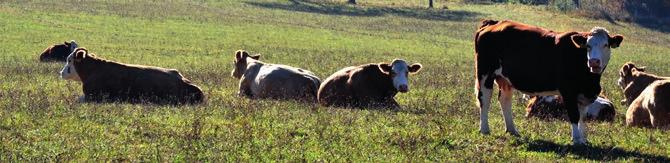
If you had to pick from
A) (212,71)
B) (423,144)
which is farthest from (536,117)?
(212,71)

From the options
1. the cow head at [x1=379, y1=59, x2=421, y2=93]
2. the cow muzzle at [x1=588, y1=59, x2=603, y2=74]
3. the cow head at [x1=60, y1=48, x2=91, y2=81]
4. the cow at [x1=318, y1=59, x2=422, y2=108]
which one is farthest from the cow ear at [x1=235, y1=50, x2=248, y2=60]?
the cow muzzle at [x1=588, y1=59, x2=603, y2=74]

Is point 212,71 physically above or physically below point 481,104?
below

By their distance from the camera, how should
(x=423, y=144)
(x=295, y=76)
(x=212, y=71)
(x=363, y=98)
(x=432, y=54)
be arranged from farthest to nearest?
(x=432, y=54) → (x=212, y=71) → (x=295, y=76) → (x=363, y=98) → (x=423, y=144)

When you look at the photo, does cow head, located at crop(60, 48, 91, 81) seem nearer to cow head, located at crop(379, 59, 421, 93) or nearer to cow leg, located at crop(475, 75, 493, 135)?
cow head, located at crop(379, 59, 421, 93)

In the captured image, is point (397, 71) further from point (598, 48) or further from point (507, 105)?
point (598, 48)

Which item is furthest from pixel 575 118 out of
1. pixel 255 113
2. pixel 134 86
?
pixel 134 86

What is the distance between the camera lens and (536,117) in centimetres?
1908

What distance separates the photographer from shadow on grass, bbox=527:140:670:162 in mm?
13375

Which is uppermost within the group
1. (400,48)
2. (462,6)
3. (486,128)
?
(486,128)

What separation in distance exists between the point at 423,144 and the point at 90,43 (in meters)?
29.1

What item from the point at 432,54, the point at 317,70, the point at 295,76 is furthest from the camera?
the point at 432,54

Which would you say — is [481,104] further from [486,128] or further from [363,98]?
[363,98]

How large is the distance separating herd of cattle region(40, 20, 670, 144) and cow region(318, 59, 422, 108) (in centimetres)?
2

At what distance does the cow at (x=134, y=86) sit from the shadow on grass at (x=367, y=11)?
5558 centimetres
